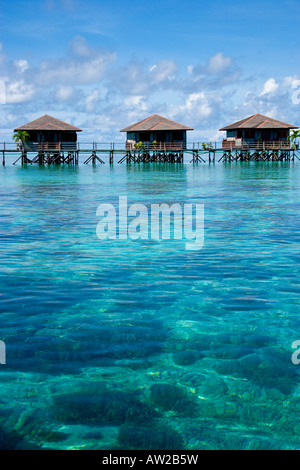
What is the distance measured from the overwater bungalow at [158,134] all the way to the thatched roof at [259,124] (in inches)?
272

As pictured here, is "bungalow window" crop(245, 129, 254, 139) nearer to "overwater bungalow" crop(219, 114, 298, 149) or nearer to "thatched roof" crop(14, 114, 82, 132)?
"overwater bungalow" crop(219, 114, 298, 149)

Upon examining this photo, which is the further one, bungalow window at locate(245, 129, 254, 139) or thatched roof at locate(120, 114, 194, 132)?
bungalow window at locate(245, 129, 254, 139)

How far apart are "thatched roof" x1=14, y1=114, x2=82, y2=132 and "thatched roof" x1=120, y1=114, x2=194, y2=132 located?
24.6 feet

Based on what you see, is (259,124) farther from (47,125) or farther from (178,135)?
(47,125)

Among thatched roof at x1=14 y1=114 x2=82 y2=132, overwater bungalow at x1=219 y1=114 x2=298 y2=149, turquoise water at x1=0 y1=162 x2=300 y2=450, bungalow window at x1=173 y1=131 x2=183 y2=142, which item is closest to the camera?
turquoise water at x1=0 y1=162 x2=300 y2=450

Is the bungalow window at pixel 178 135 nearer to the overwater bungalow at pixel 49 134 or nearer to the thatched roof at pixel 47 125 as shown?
the overwater bungalow at pixel 49 134

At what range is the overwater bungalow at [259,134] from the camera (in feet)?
203

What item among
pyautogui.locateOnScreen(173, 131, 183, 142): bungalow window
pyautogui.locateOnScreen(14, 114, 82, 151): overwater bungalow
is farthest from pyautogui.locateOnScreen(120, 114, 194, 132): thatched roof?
pyautogui.locateOnScreen(14, 114, 82, 151): overwater bungalow

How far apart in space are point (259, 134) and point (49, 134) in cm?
2588

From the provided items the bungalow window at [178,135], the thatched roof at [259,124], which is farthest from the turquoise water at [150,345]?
the thatched roof at [259,124]

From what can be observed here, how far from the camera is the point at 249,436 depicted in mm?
3924

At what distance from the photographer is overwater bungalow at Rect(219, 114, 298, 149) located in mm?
61969
